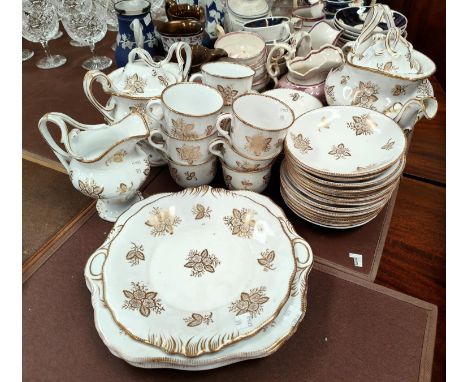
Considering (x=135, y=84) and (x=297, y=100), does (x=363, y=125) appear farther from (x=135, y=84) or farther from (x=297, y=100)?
(x=135, y=84)

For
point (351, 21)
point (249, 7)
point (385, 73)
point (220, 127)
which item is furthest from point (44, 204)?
point (351, 21)

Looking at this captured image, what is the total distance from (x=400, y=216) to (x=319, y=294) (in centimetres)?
28

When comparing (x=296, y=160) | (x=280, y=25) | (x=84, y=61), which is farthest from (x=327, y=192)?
(x=84, y=61)

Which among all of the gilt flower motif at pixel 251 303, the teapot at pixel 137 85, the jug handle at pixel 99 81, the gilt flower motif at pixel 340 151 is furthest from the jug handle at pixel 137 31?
the gilt flower motif at pixel 251 303

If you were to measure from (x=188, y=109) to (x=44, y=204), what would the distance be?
0.37 meters

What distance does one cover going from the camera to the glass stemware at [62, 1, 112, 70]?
3.77 feet

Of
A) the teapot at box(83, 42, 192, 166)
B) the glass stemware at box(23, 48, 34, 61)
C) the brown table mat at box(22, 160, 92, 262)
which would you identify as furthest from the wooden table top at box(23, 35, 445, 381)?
the glass stemware at box(23, 48, 34, 61)

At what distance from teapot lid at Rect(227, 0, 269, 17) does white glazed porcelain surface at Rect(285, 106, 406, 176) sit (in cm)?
55

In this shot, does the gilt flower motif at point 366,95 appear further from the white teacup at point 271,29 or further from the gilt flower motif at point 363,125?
the white teacup at point 271,29

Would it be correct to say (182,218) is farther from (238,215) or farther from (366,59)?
(366,59)

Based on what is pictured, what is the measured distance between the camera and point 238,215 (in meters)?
0.69

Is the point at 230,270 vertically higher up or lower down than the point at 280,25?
lower down

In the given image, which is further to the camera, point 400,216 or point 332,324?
point 400,216

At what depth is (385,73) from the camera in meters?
0.76
